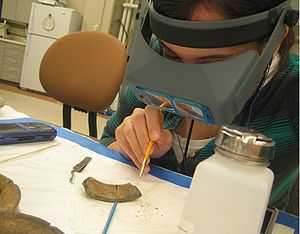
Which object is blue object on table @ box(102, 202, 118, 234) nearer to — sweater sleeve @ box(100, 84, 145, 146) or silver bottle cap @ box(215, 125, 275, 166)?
silver bottle cap @ box(215, 125, 275, 166)

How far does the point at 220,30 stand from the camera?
467 mm

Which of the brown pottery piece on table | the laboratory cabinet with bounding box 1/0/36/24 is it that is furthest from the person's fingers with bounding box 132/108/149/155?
the laboratory cabinet with bounding box 1/0/36/24

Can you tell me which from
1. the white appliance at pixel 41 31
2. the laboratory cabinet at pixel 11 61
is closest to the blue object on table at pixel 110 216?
the white appliance at pixel 41 31

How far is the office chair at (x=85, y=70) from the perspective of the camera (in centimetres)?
137

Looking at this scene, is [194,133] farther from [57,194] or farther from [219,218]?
[219,218]

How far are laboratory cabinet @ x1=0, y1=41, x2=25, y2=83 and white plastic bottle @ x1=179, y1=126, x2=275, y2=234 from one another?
475cm

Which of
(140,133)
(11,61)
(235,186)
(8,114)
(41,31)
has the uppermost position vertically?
(235,186)

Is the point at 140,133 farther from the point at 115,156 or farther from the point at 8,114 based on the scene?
the point at 8,114

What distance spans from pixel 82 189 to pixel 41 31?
13.7 feet

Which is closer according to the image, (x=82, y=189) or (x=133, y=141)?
(x=82, y=189)

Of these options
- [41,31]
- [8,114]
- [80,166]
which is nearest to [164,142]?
[80,166]

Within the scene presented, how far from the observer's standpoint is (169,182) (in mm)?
695

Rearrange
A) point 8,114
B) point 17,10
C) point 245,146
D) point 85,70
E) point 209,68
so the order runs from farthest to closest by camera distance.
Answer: point 17,10 < point 85,70 < point 8,114 < point 209,68 < point 245,146

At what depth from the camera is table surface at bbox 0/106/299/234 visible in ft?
1.57
